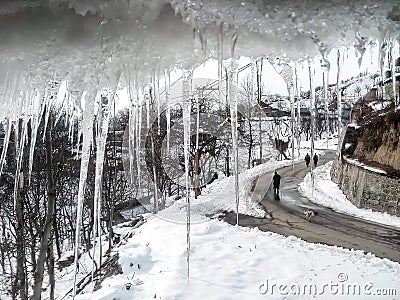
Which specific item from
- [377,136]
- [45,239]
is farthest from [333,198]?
[45,239]

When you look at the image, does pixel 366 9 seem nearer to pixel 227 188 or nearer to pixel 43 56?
pixel 43 56

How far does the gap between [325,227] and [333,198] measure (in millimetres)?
3718

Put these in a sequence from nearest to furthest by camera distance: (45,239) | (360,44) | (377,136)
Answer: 1. (360,44)
2. (45,239)
3. (377,136)

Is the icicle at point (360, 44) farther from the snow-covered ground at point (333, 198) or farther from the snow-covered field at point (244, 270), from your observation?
the snow-covered ground at point (333, 198)

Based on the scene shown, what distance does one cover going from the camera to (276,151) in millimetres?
22781

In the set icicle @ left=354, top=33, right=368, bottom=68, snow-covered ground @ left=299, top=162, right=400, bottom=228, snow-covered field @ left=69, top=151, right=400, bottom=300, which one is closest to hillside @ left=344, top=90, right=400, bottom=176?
snow-covered ground @ left=299, top=162, right=400, bottom=228

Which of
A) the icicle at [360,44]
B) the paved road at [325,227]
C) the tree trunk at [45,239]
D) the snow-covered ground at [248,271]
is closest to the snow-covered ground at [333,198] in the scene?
the paved road at [325,227]

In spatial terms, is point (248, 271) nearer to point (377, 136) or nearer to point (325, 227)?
point (325, 227)

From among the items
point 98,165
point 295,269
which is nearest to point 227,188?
point 295,269

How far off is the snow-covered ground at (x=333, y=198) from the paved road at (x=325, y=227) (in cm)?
37

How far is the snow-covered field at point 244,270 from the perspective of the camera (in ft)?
16.5

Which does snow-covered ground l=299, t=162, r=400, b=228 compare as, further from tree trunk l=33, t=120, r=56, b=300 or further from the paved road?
tree trunk l=33, t=120, r=56, b=300

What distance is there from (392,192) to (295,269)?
16.2 ft

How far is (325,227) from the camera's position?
824 cm
